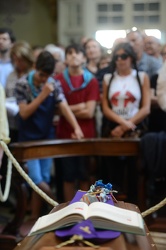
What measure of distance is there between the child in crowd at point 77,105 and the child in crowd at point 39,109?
169mm

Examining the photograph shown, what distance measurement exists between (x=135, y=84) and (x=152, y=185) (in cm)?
87

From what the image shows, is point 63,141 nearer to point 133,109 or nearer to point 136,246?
point 133,109

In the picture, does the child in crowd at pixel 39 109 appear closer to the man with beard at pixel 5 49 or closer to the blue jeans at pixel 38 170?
the blue jeans at pixel 38 170

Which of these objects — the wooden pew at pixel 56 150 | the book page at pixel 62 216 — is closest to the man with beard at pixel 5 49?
the wooden pew at pixel 56 150

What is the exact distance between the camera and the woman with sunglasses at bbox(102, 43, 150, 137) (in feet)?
15.9

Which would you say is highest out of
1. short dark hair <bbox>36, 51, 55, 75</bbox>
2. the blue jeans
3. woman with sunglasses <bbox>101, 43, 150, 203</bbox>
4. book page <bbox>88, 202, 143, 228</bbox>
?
short dark hair <bbox>36, 51, 55, 75</bbox>

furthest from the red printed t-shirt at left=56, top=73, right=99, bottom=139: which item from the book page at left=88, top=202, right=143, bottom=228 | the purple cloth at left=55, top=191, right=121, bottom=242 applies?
the purple cloth at left=55, top=191, right=121, bottom=242

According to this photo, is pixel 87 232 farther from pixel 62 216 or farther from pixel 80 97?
pixel 80 97

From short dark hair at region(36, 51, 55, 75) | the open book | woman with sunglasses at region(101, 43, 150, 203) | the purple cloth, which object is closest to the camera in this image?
the purple cloth

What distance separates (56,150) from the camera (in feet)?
15.4

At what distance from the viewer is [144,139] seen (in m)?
4.58

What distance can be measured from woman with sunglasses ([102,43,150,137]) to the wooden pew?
0.18 m

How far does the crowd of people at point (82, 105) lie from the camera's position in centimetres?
477

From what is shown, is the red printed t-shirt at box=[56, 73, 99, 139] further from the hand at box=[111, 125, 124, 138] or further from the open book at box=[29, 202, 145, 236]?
the open book at box=[29, 202, 145, 236]
